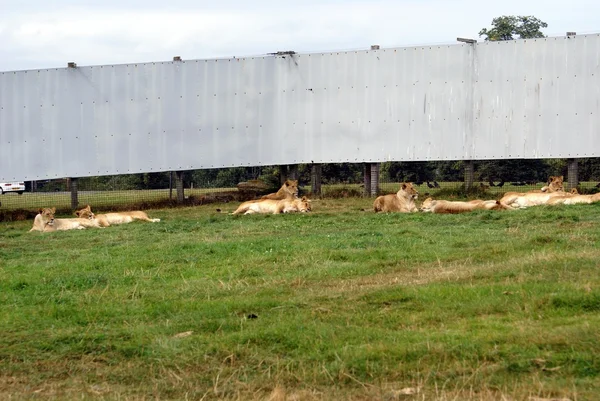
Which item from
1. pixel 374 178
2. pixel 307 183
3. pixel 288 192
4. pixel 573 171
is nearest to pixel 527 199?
pixel 573 171

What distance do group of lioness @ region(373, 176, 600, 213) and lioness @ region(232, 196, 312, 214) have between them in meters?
1.92

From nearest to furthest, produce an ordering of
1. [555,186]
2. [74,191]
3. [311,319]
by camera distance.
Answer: [311,319] → [555,186] → [74,191]

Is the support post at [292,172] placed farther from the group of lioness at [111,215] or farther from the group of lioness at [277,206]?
the group of lioness at [277,206]

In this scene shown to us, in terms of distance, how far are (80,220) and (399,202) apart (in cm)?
829

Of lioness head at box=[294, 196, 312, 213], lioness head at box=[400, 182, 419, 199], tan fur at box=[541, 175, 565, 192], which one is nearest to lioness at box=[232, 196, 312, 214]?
lioness head at box=[294, 196, 312, 213]

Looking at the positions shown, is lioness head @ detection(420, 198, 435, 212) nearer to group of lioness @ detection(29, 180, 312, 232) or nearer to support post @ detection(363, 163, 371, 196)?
group of lioness @ detection(29, 180, 312, 232)

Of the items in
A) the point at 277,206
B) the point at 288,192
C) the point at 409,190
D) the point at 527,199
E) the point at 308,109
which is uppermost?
the point at 308,109

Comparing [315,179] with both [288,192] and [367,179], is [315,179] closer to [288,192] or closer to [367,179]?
[367,179]

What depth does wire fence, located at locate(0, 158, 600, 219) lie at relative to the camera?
29.7 metres

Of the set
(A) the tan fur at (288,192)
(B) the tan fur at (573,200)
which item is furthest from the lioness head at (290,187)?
(B) the tan fur at (573,200)

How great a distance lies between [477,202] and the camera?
22.9m

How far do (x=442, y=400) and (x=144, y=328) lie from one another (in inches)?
154

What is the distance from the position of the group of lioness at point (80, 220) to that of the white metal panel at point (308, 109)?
477 cm

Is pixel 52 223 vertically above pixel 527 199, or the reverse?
pixel 527 199
